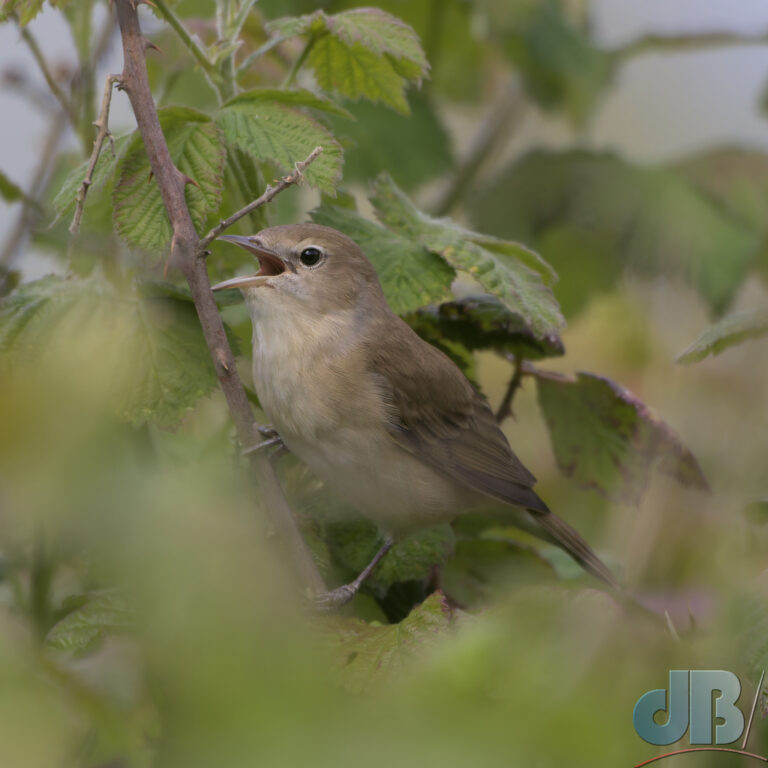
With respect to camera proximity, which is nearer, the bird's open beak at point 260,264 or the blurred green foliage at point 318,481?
the blurred green foliage at point 318,481

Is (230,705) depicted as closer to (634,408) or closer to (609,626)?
(609,626)

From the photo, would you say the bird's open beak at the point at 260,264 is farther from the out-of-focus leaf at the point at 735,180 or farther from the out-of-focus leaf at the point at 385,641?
the out-of-focus leaf at the point at 735,180

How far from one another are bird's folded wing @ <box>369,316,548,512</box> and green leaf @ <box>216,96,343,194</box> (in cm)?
52

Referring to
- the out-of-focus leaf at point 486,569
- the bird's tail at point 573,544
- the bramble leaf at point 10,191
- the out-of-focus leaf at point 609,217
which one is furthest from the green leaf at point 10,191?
the out-of-focus leaf at point 609,217

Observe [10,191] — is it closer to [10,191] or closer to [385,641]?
[10,191]

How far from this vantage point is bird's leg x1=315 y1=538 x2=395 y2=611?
143 cm

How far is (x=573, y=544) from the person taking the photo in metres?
2.04

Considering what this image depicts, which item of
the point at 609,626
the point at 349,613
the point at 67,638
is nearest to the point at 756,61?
the point at 349,613

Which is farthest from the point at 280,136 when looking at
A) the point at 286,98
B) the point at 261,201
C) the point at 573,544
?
the point at 573,544

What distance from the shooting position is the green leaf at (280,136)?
149cm

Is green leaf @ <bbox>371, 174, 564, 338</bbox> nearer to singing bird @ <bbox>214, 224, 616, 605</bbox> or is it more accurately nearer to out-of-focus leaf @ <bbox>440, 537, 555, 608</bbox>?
singing bird @ <bbox>214, 224, 616, 605</bbox>

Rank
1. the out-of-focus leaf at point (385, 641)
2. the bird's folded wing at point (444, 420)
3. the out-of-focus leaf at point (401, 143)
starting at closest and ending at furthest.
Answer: the out-of-focus leaf at point (385, 641) → the bird's folded wing at point (444, 420) → the out-of-focus leaf at point (401, 143)

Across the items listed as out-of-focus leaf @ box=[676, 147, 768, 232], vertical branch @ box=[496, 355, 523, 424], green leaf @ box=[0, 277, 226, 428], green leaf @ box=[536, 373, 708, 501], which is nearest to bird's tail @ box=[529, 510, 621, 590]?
green leaf @ box=[536, 373, 708, 501]

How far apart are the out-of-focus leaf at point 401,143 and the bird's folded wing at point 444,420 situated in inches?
44.9
